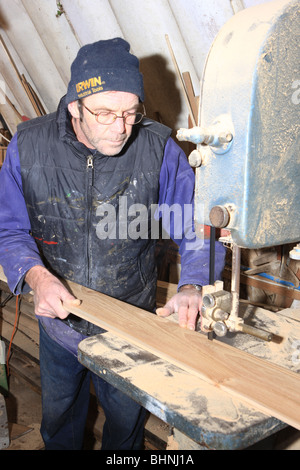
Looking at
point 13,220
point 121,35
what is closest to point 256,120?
point 13,220

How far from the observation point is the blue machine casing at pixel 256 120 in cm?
87

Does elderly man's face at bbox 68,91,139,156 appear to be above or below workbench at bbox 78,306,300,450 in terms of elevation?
above

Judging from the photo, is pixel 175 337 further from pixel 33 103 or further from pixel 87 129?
pixel 33 103

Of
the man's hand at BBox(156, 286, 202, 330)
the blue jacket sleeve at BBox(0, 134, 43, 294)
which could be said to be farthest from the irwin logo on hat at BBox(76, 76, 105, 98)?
the man's hand at BBox(156, 286, 202, 330)

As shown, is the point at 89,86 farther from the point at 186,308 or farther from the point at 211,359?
the point at 211,359

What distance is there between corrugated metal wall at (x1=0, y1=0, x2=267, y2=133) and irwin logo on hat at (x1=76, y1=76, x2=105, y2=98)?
74 centimetres

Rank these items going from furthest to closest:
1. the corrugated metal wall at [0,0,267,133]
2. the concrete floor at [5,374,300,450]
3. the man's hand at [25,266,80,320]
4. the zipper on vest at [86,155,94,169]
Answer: the concrete floor at [5,374,300,450] → the corrugated metal wall at [0,0,267,133] → the zipper on vest at [86,155,94,169] → the man's hand at [25,266,80,320]

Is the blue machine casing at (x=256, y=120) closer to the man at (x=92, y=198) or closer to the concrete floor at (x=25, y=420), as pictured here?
the man at (x=92, y=198)

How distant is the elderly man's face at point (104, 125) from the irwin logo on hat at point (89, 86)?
1.1 inches

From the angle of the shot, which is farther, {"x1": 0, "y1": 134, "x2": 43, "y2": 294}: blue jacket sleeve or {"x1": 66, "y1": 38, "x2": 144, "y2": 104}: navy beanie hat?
{"x1": 0, "y1": 134, "x2": 43, "y2": 294}: blue jacket sleeve

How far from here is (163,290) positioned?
271 centimetres

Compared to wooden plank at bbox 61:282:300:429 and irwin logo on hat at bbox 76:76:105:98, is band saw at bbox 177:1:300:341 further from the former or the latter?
irwin logo on hat at bbox 76:76:105:98

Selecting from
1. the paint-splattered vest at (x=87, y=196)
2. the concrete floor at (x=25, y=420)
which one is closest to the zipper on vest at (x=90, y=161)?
the paint-splattered vest at (x=87, y=196)

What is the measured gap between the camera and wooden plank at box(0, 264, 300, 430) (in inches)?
39.1
